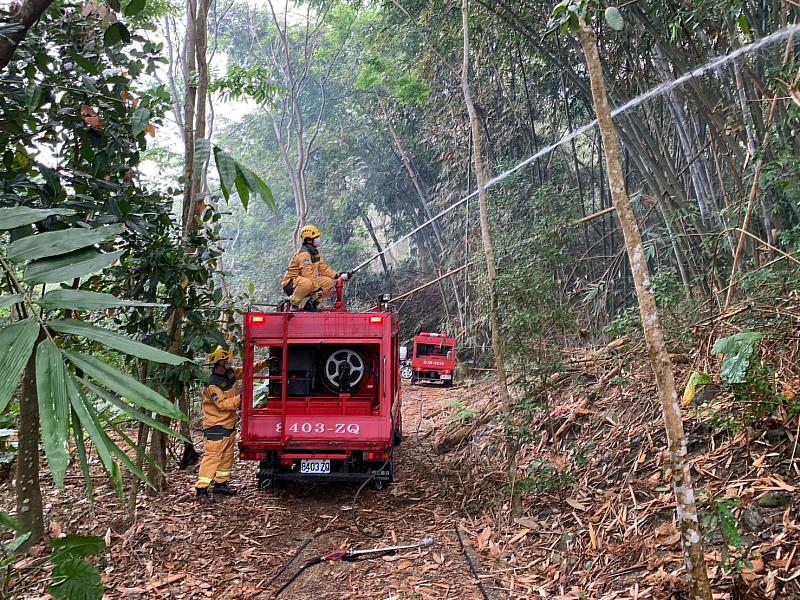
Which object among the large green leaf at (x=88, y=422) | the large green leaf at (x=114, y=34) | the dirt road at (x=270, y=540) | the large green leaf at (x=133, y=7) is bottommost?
the dirt road at (x=270, y=540)

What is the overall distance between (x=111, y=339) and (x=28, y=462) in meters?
3.41

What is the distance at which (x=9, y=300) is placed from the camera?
88cm

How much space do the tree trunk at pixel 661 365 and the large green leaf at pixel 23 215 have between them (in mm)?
2758

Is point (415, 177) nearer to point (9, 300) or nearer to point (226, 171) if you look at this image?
point (226, 171)

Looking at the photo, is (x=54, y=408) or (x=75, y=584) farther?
(x=75, y=584)

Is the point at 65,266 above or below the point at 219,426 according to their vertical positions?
above

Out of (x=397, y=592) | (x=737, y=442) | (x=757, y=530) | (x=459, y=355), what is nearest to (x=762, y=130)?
(x=737, y=442)

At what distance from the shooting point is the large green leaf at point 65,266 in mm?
989

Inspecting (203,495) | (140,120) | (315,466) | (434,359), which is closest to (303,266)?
(315,466)

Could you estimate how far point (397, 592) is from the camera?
13.7ft

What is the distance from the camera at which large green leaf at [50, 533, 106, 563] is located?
5.45ft

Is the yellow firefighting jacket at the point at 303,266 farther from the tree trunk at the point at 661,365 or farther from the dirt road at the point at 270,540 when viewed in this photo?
the tree trunk at the point at 661,365

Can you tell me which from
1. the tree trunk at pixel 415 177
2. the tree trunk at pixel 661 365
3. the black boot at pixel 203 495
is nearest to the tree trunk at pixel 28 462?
the black boot at pixel 203 495

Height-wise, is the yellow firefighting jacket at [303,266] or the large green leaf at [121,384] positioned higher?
the yellow firefighting jacket at [303,266]
